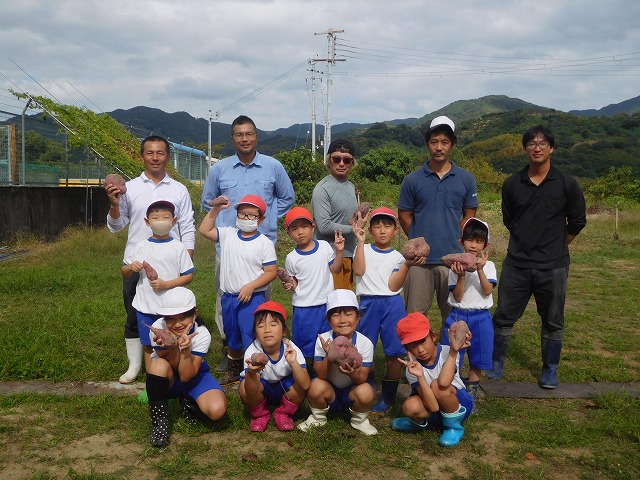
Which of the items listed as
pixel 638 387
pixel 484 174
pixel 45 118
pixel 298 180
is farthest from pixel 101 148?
pixel 484 174

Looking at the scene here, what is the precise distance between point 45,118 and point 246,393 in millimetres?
11740

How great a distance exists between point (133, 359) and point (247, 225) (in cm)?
150

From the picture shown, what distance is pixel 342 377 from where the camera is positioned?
11.9ft

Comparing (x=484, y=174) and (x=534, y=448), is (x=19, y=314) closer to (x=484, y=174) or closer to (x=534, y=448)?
(x=534, y=448)

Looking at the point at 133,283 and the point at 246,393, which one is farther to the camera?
the point at 133,283

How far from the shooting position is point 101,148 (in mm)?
14031

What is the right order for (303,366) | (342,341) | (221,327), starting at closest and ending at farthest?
(342,341), (303,366), (221,327)

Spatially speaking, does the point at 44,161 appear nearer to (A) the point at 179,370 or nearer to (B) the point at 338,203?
(B) the point at 338,203

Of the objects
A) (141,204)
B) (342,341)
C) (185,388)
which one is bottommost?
(185,388)

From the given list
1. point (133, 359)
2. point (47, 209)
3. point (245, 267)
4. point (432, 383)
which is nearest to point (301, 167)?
point (47, 209)

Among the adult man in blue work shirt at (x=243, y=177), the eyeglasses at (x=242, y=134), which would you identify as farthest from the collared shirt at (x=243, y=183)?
the eyeglasses at (x=242, y=134)

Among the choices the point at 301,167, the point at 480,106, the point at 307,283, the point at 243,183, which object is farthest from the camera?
the point at 480,106

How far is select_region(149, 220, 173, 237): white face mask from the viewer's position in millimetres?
3887

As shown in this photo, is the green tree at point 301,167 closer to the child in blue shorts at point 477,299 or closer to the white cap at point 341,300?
the child in blue shorts at point 477,299
